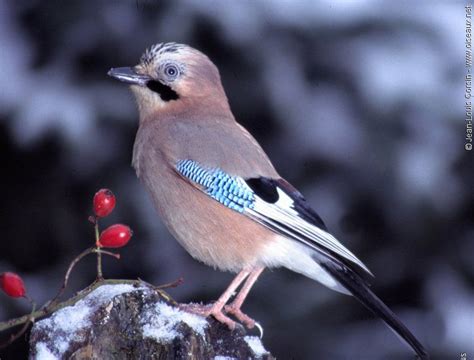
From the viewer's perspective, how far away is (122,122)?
3.64 meters

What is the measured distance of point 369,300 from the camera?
2777 millimetres

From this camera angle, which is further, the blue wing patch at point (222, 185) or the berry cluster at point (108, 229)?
the blue wing patch at point (222, 185)

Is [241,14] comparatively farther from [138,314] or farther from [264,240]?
[138,314]

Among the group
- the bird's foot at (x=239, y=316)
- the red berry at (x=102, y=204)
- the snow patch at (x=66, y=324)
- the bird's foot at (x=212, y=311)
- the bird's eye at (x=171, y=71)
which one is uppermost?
the bird's eye at (x=171, y=71)

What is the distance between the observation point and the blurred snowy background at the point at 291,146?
3.55 metres

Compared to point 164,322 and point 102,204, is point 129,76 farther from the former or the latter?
point 164,322

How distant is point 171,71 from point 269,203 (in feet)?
1.99

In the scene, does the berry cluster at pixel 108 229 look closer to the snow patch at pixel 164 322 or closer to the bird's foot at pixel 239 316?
the snow patch at pixel 164 322

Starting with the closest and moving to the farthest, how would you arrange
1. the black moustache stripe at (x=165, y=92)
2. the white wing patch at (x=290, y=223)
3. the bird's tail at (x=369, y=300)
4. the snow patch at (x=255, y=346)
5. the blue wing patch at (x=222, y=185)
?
the snow patch at (x=255, y=346) → the bird's tail at (x=369, y=300) → the white wing patch at (x=290, y=223) → the blue wing patch at (x=222, y=185) → the black moustache stripe at (x=165, y=92)

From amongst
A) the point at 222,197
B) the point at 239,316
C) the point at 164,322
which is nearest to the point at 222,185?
the point at 222,197

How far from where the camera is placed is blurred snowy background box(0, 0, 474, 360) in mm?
3555

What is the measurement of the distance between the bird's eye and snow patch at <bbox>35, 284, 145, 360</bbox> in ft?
3.34

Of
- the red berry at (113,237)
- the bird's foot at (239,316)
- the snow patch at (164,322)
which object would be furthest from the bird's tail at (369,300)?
the red berry at (113,237)

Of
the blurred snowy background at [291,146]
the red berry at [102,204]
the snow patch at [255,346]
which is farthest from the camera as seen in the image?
the blurred snowy background at [291,146]
